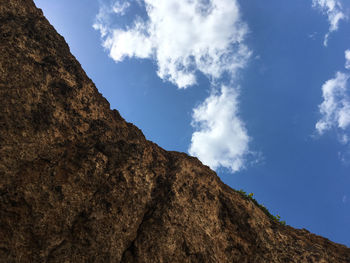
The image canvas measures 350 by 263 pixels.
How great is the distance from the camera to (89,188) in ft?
35.9

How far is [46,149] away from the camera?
10.4 metres

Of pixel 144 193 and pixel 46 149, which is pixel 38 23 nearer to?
pixel 46 149

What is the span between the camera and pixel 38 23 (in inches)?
492

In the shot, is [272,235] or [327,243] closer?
[272,235]

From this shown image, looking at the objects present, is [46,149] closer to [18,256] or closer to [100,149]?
[100,149]

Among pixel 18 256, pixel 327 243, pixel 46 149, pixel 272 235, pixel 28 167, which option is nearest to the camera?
pixel 18 256

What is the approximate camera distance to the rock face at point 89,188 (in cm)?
960

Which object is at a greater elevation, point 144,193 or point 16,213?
point 144,193

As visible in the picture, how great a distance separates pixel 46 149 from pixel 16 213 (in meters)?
2.73

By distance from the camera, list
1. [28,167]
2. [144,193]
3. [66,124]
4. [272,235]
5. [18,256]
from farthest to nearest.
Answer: [272,235], [144,193], [66,124], [28,167], [18,256]

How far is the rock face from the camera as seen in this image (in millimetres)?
9602

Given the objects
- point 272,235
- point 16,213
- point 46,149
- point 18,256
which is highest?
point 272,235

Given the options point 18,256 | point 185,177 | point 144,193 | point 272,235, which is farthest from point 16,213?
point 272,235

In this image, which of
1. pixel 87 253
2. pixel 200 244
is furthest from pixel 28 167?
pixel 200 244
